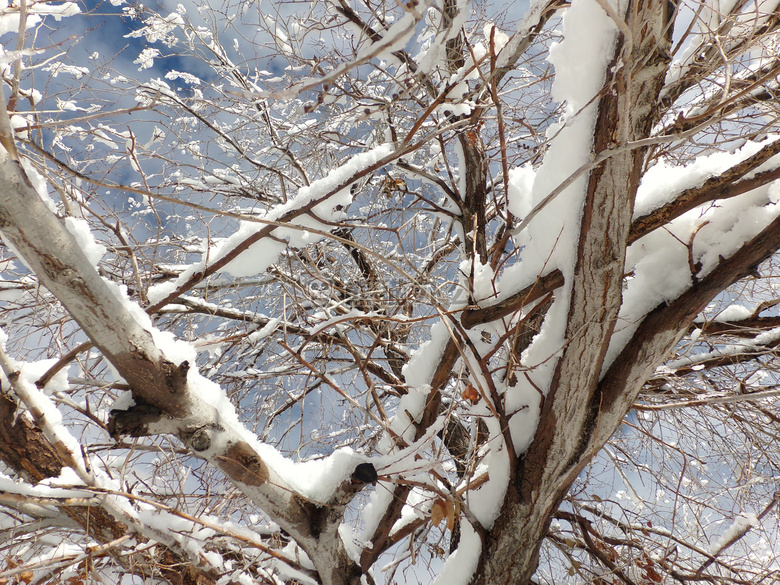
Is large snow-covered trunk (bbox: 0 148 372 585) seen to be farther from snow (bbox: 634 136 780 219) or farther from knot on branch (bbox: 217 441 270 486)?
snow (bbox: 634 136 780 219)

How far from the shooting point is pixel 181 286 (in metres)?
1.78

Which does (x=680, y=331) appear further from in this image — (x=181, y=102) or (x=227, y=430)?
(x=181, y=102)

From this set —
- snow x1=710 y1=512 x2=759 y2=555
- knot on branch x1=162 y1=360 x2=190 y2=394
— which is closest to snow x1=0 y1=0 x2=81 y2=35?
knot on branch x1=162 y1=360 x2=190 y2=394

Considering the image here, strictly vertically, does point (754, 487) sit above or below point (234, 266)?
above

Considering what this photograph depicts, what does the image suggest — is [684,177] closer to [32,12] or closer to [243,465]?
[243,465]

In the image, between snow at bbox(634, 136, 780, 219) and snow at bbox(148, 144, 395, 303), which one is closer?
snow at bbox(634, 136, 780, 219)

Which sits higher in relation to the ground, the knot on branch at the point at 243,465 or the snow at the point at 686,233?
the snow at the point at 686,233

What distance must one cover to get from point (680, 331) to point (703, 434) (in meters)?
1.92

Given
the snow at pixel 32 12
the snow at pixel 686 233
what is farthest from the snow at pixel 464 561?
the snow at pixel 32 12

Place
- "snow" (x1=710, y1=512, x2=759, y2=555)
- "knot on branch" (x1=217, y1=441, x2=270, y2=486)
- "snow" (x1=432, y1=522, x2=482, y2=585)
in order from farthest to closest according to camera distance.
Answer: "snow" (x1=710, y1=512, x2=759, y2=555) < "snow" (x1=432, y1=522, x2=482, y2=585) < "knot on branch" (x1=217, y1=441, x2=270, y2=486)

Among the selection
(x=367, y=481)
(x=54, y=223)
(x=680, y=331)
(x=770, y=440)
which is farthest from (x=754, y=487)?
(x=54, y=223)

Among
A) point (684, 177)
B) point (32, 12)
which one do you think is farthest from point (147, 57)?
point (684, 177)

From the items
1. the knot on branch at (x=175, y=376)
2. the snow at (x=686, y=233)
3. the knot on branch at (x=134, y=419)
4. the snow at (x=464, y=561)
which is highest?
the snow at (x=686, y=233)

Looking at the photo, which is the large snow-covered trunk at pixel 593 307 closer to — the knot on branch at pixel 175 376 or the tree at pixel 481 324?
the tree at pixel 481 324
